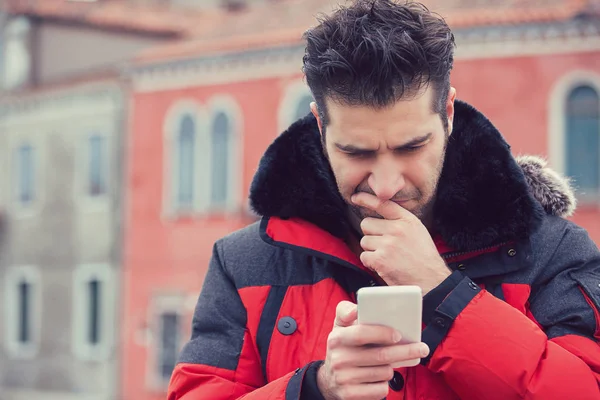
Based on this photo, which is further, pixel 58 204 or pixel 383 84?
pixel 58 204

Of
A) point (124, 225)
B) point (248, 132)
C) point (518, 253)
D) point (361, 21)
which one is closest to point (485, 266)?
point (518, 253)

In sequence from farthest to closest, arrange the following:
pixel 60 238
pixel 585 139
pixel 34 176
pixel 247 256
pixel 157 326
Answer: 1. pixel 34 176
2. pixel 60 238
3. pixel 157 326
4. pixel 585 139
5. pixel 247 256

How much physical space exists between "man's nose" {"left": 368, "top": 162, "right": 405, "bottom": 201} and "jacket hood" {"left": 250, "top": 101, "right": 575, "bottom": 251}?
0.48 ft

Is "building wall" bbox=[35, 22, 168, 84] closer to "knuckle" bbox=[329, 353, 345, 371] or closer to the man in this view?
the man

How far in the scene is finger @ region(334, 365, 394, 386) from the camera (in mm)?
1737

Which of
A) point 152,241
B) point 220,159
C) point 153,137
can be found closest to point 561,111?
point 220,159

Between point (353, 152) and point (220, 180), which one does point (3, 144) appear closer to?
point (220, 180)

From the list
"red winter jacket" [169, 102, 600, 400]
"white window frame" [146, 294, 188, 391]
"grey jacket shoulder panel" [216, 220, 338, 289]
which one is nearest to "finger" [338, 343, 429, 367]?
"red winter jacket" [169, 102, 600, 400]

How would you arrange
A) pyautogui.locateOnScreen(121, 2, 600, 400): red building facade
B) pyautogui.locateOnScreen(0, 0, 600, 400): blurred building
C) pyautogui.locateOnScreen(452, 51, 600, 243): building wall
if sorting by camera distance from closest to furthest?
pyautogui.locateOnScreen(452, 51, 600, 243): building wall
pyautogui.locateOnScreen(0, 0, 600, 400): blurred building
pyautogui.locateOnScreen(121, 2, 600, 400): red building facade

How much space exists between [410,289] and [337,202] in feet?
1.62

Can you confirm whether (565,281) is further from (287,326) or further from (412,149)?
(287,326)

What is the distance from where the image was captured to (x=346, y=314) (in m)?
1.76

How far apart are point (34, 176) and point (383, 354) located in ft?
67.1

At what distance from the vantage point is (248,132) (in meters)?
17.5
